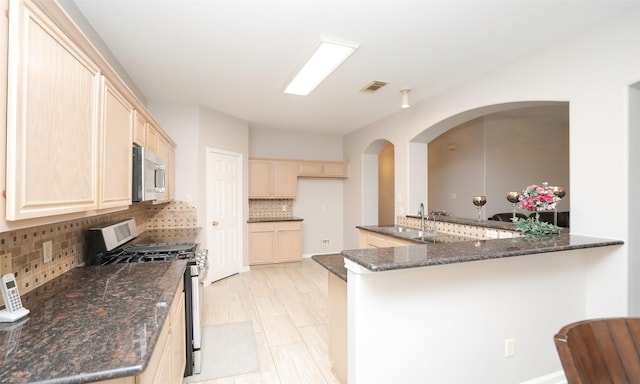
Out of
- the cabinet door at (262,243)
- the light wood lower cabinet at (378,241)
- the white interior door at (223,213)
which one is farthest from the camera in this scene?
the cabinet door at (262,243)

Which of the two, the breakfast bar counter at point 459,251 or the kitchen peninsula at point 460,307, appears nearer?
the breakfast bar counter at point 459,251

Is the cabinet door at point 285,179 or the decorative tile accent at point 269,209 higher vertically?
the cabinet door at point 285,179

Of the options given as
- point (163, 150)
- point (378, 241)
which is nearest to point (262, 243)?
point (378, 241)

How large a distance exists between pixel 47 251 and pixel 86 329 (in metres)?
0.85

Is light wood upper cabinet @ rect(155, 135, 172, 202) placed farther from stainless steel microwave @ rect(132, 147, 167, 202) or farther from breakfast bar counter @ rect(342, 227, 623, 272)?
breakfast bar counter @ rect(342, 227, 623, 272)

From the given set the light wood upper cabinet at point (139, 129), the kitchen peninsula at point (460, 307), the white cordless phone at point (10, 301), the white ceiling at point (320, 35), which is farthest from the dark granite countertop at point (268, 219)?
the white cordless phone at point (10, 301)

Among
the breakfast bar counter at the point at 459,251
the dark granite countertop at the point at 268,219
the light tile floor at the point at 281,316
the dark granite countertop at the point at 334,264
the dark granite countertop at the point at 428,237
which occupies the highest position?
the breakfast bar counter at the point at 459,251

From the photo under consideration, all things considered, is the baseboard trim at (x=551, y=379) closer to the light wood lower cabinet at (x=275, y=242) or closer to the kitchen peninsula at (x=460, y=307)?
the kitchen peninsula at (x=460, y=307)

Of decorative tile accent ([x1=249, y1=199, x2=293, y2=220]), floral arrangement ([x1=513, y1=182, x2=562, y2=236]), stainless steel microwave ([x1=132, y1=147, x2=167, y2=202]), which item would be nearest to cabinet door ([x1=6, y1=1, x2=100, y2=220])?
stainless steel microwave ([x1=132, y1=147, x2=167, y2=202])

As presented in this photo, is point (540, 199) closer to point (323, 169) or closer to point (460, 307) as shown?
point (460, 307)

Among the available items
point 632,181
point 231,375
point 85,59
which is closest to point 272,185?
point 231,375

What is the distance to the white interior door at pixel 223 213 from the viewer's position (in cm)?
432

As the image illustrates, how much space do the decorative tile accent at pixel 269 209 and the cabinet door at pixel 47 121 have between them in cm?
427

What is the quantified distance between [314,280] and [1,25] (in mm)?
4218
